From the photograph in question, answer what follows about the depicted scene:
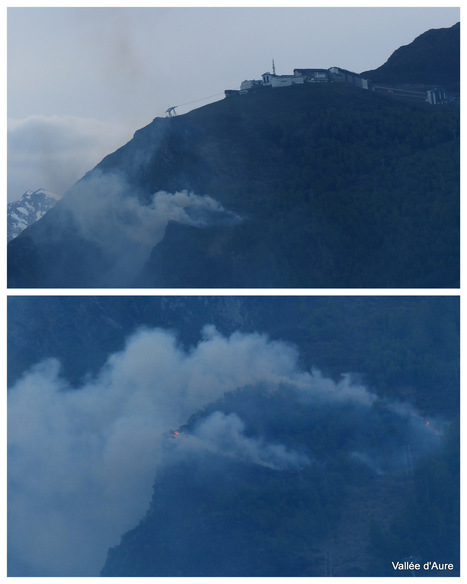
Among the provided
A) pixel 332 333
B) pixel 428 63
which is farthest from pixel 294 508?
pixel 428 63

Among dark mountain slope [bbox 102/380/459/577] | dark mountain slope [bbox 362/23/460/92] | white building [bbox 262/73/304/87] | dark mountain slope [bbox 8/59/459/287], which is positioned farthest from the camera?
dark mountain slope [bbox 362/23/460/92]

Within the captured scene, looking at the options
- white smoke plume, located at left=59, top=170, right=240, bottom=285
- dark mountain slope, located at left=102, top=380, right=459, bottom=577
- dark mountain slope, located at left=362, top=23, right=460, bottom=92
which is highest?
dark mountain slope, located at left=362, top=23, right=460, bottom=92

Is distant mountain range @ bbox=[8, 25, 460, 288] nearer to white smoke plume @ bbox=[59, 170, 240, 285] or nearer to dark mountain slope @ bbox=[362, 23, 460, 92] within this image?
white smoke plume @ bbox=[59, 170, 240, 285]

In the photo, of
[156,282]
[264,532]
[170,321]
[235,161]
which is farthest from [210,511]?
[235,161]

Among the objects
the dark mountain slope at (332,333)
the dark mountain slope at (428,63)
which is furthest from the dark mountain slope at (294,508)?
the dark mountain slope at (428,63)

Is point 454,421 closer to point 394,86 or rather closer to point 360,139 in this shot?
point 360,139

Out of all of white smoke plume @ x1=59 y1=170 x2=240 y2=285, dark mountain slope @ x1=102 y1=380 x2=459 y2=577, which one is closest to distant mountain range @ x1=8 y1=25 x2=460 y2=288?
white smoke plume @ x1=59 y1=170 x2=240 y2=285

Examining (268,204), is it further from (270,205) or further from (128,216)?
(128,216)
